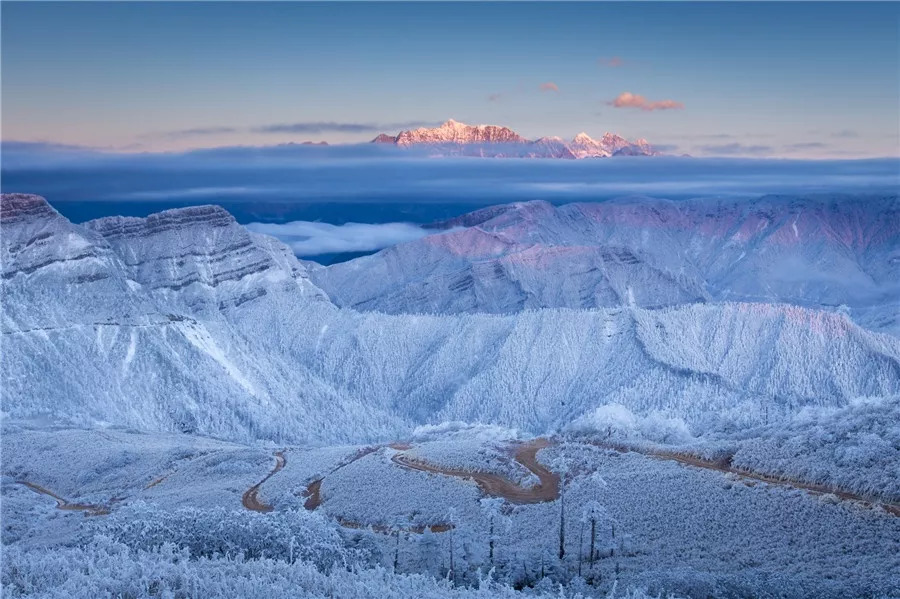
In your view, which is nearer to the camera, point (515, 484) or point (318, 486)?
point (515, 484)

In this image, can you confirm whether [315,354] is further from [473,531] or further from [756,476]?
[756,476]

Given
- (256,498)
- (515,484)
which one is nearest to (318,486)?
(256,498)

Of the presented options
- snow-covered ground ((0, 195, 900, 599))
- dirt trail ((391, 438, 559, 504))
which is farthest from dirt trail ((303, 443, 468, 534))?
dirt trail ((391, 438, 559, 504))

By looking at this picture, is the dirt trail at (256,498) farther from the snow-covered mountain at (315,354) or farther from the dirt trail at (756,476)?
the snow-covered mountain at (315,354)

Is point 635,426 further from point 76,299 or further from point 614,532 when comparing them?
point 76,299

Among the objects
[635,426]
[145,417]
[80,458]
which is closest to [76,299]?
[145,417]

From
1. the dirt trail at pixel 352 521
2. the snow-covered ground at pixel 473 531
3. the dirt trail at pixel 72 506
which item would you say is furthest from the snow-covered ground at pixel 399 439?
→ the dirt trail at pixel 72 506
